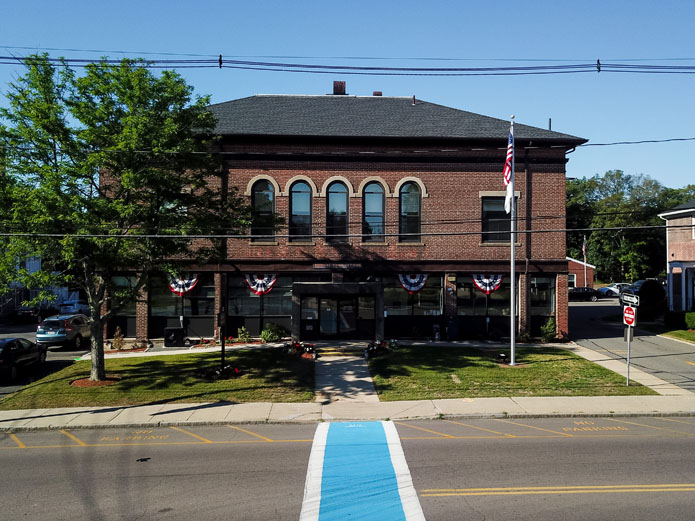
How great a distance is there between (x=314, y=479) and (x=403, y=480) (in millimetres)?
1711

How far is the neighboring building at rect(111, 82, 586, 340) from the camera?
25.5m

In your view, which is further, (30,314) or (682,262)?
(30,314)

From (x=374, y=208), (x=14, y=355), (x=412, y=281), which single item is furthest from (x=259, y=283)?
(x=14, y=355)

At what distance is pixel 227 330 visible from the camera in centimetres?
2591

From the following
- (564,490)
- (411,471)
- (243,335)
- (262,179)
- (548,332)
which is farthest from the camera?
(262,179)

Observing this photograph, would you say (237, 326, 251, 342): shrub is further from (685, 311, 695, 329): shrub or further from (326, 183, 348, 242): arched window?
(685, 311, 695, 329): shrub

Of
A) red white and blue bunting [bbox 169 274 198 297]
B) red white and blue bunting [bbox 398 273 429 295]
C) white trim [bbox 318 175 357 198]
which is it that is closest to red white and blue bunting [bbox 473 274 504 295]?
red white and blue bunting [bbox 398 273 429 295]

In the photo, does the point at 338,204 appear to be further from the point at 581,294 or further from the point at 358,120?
the point at 581,294

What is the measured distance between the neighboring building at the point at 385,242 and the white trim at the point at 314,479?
1294 centimetres

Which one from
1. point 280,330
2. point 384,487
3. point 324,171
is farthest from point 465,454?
point 324,171

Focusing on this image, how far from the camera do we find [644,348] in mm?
24391

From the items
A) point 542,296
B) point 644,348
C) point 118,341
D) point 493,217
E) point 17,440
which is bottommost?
point 17,440

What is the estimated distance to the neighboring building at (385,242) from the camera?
25.5 metres

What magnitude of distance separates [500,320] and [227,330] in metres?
13.9
